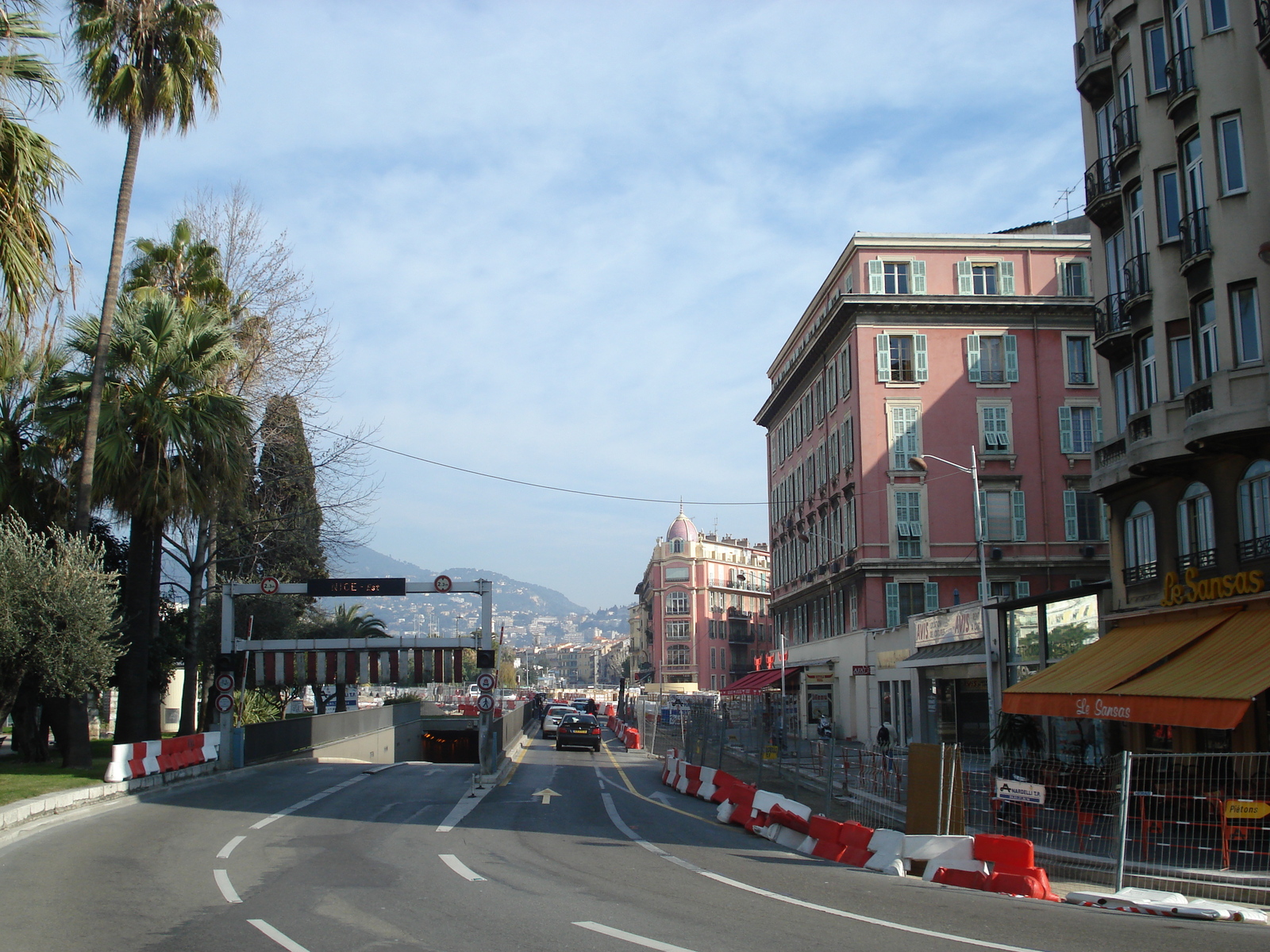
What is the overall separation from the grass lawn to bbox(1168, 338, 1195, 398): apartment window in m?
21.2

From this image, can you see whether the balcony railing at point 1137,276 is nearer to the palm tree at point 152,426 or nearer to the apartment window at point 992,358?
the palm tree at point 152,426

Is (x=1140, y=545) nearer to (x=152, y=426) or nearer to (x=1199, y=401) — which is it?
(x=1199, y=401)

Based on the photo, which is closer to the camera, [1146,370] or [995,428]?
[1146,370]

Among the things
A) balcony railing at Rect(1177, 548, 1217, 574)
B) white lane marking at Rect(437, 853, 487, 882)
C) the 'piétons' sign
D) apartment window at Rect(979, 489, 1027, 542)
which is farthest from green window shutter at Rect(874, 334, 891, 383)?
white lane marking at Rect(437, 853, 487, 882)

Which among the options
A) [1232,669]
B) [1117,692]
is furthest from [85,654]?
[1232,669]

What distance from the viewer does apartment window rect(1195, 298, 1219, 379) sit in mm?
19219

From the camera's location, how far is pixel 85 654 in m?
20.2

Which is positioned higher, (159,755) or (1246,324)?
(1246,324)

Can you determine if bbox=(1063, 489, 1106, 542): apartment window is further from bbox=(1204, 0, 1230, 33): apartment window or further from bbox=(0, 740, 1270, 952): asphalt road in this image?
bbox=(0, 740, 1270, 952): asphalt road

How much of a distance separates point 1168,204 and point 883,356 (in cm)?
2558

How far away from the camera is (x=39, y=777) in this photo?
20.6 m

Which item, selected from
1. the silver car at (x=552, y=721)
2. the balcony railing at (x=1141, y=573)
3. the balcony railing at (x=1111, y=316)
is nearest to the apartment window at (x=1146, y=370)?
the balcony railing at (x=1111, y=316)

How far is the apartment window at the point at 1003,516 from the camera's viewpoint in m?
44.9

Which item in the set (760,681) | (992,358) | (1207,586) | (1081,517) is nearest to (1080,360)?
(992,358)
